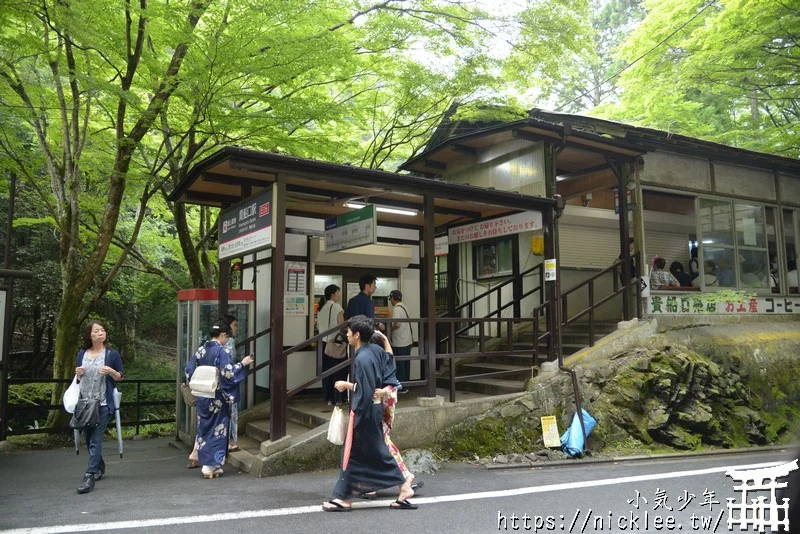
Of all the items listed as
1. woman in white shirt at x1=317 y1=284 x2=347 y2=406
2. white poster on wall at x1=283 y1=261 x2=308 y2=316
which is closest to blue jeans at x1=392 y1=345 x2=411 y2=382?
woman in white shirt at x1=317 y1=284 x2=347 y2=406

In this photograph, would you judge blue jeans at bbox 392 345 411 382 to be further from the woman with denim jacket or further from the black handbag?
the black handbag

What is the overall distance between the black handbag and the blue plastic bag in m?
6.08

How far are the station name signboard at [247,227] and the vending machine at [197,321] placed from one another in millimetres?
1070

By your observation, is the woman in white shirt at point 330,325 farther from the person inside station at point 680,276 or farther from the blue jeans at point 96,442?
the person inside station at point 680,276

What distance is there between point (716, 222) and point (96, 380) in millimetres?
11943

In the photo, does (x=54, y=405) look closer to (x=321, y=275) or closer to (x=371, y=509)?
(x=321, y=275)

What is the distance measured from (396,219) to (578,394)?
4568 mm

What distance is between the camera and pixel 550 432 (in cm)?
795

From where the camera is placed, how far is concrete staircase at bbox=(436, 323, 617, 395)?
28.7 ft

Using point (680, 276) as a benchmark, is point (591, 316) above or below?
below

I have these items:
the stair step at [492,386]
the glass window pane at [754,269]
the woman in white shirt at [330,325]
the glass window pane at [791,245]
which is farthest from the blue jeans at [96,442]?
the glass window pane at [791,245]

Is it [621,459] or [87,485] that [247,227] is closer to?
[87,485]

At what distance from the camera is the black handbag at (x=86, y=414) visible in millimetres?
6023

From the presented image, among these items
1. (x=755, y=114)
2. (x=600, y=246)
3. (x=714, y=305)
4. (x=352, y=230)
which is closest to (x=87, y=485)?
(x=352, y=230)
